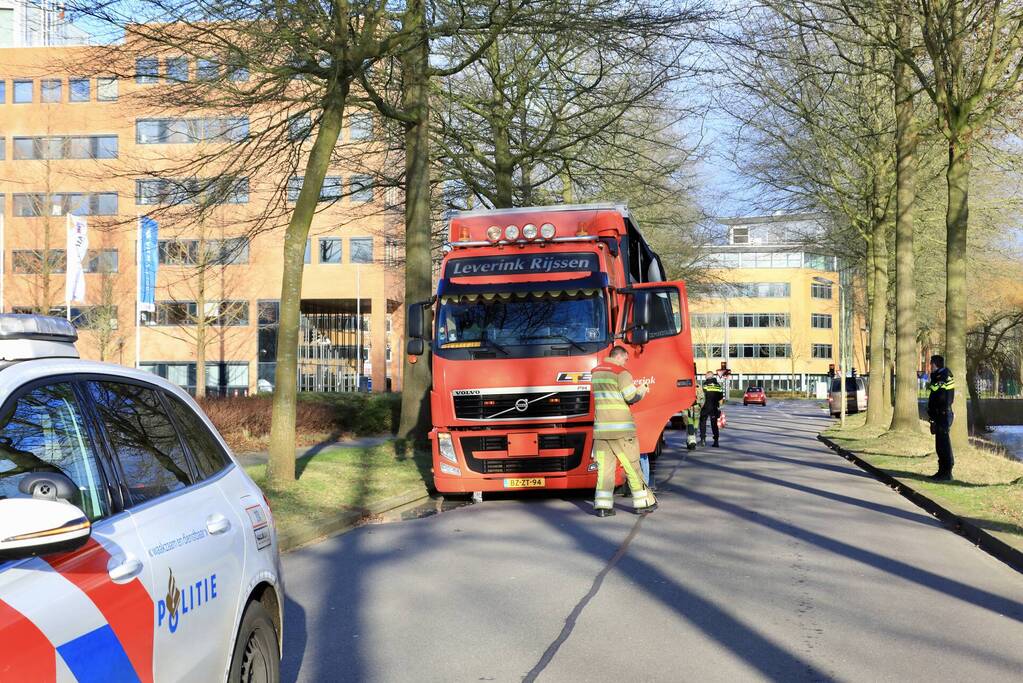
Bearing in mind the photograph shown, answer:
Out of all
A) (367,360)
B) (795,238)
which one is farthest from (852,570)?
(367,360)

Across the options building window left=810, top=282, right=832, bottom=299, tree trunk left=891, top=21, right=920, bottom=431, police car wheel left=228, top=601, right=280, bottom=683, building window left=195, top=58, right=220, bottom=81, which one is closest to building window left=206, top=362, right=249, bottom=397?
tree trunk left=891, top=21, right=920, bottom=431

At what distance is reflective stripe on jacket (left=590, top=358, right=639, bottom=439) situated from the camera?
1244 centimetres

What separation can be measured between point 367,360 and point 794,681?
58.1 meters

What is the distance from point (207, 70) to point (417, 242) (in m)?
5.93

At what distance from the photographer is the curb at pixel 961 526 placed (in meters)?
9.75

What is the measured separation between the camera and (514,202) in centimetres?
2686

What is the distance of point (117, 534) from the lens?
339 cm

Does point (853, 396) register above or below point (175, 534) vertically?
below

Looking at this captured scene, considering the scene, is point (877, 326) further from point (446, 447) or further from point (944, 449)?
point (446, 447)

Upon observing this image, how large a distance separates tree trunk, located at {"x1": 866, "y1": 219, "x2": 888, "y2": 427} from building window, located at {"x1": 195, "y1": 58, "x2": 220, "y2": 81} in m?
20.4

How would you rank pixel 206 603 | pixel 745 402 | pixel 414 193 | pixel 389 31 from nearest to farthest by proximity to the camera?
pixel 206 603, pixel 389 31, pixel 414 193, pixel 745 402

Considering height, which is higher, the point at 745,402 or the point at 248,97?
the point at 248,97

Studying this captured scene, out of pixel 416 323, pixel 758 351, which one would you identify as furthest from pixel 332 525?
pixel 758 351

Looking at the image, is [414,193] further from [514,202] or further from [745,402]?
[745,402]
